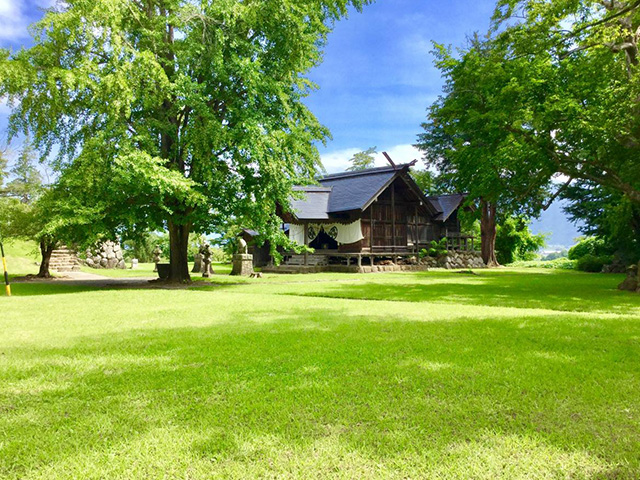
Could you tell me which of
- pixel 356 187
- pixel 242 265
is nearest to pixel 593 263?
pixel 356 187

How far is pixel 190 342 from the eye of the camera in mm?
5086

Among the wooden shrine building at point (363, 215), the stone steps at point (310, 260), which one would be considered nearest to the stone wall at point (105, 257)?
the wooden shrine building at point (363, 215)

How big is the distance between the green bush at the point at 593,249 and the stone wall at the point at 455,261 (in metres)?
7.25

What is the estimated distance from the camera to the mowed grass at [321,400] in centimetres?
225

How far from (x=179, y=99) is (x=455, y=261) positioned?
906 inches

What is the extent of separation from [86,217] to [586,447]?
42.6 ft

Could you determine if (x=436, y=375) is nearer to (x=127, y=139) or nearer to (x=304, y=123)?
(x=127, y=139)

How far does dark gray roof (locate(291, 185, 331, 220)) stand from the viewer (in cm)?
2530

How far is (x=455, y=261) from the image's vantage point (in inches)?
1174

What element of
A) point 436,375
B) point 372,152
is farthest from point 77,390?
point 372,152

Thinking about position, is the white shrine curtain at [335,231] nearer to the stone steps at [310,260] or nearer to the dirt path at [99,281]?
the stone steps at [310,260]

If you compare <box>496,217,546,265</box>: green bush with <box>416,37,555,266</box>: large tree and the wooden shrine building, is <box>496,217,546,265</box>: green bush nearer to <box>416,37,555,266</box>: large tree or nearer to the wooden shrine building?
the wooden shrine building

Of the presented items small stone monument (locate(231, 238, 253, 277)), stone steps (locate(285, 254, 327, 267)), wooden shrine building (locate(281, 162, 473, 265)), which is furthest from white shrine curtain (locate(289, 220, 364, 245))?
small stone monument (locate(231, 238, 253, 277))

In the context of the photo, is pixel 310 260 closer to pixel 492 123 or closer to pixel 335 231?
pixel 335 231
